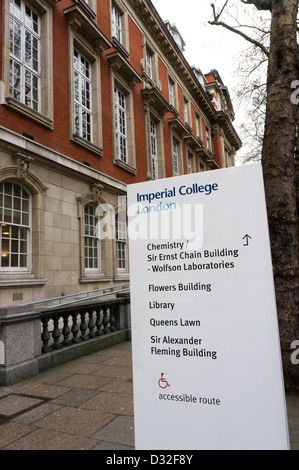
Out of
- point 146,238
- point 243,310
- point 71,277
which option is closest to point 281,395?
point 243,310

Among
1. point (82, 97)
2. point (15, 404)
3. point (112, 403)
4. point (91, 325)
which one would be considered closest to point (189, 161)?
point (82, 97)

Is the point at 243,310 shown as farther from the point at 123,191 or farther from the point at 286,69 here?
the point at 123,191

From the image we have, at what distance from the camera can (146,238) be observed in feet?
8.19

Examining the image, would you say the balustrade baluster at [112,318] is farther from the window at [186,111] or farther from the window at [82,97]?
the window at [186,111]

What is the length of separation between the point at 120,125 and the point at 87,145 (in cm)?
428

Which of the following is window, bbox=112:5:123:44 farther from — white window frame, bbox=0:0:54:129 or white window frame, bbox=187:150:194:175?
white window frame, bbox=187:150:194:175

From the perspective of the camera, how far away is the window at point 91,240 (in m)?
12.8

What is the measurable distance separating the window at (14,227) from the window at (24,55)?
284 cm

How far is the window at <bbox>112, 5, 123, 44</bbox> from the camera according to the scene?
1617 centimetres

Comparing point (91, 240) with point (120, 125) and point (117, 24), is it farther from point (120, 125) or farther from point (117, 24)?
point (117, 24)

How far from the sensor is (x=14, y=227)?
9.66 m

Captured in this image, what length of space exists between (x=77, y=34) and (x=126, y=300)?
1018cm

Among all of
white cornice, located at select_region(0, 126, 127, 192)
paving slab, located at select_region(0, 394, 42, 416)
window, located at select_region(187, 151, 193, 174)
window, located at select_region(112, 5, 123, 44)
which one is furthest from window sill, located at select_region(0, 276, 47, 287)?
window, located at select_region(187, 151, 193, 174)

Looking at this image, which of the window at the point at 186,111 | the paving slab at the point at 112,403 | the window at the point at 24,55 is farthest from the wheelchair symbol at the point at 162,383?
the window at the point at 186,111
